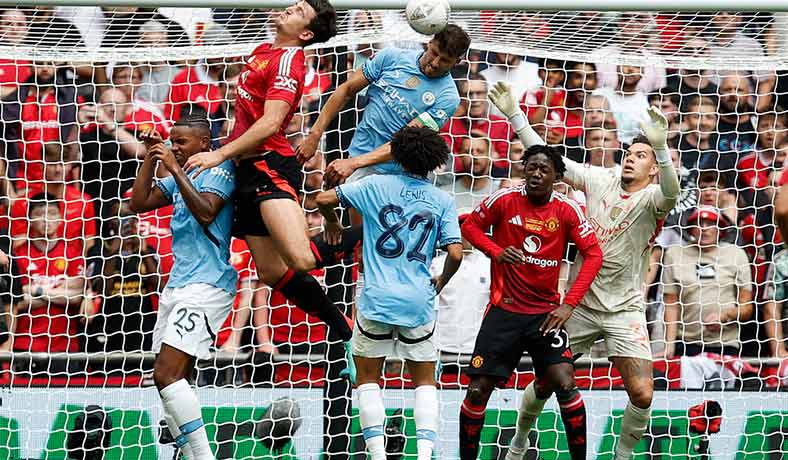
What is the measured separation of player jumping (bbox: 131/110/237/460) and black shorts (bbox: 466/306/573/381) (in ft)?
4.68

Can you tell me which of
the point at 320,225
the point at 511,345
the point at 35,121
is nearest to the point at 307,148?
the point at 511,345

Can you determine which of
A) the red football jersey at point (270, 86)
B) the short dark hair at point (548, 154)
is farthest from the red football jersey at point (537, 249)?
the red football jersey at point (270, 86)

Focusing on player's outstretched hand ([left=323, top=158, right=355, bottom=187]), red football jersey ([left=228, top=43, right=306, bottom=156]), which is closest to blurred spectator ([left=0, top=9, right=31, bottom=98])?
red football jersey ([left=228, top=43, right=306, bottom=156])

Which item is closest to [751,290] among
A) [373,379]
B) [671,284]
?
[671,284]

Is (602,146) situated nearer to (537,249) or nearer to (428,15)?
(537,249)

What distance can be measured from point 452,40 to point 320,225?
2.24 m

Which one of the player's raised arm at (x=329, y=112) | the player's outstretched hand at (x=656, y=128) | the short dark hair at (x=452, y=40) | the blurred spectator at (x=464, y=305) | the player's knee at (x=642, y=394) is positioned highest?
the short dark hair at (x=452, y=40)

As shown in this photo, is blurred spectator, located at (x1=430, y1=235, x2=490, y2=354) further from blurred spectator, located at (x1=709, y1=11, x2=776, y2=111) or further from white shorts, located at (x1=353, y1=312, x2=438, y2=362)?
blurred spectator, located at (x1=709, y1=11, x2=776, y2=111)

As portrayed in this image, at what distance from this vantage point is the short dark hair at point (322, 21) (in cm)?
661

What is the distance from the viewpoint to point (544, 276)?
676 cm

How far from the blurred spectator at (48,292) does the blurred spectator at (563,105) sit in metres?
3.36

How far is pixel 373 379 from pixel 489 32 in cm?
280

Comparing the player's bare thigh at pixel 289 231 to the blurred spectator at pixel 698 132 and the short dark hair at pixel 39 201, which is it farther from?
the blurred spectator at pixel 698 132

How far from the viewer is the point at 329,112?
6.82 m
